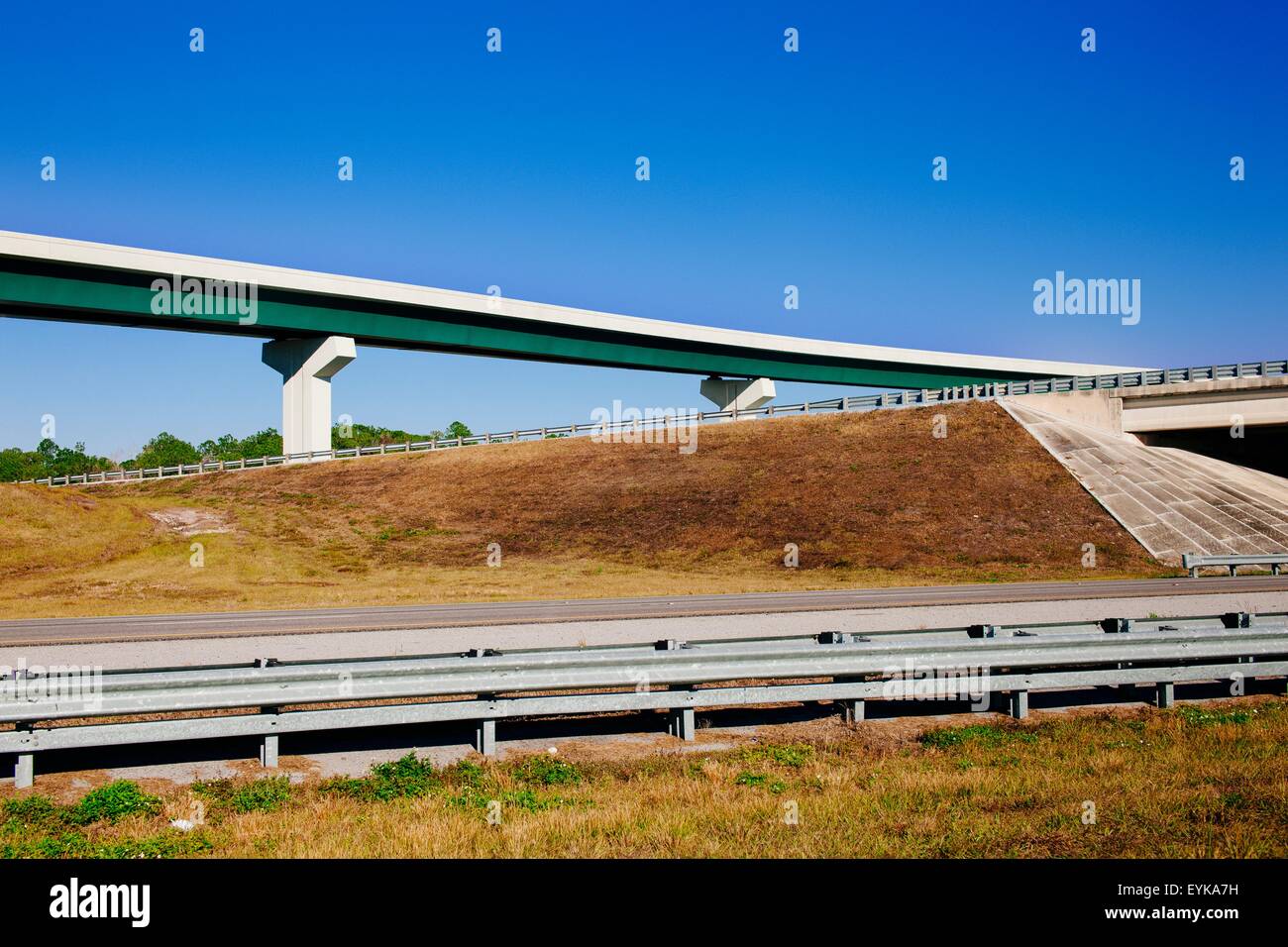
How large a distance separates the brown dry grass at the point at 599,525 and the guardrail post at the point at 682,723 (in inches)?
769

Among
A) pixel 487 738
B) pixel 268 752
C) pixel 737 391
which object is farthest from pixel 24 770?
pixel 737 391

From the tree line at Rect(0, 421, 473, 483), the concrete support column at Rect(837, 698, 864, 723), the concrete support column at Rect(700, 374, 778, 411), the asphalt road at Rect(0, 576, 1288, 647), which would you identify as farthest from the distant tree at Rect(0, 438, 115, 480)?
the concrete support column at Rect(837, 698, 864, 723)

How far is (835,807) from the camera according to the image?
690 cm

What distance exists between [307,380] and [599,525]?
90.4ft

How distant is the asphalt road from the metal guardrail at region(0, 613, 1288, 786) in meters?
10.5

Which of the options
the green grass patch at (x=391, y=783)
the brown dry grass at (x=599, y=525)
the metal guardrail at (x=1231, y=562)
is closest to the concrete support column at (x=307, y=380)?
the brown dry grass at (x=599, y=525)

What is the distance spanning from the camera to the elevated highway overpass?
2025 inches

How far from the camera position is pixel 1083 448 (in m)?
49.6

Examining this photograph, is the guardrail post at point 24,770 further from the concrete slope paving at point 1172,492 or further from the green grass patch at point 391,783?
the concrete slope paving at point 1172,492

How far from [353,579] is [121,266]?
27861 millimetres

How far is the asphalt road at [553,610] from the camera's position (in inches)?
791
